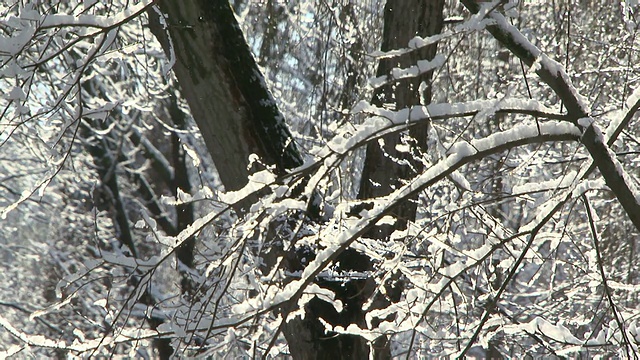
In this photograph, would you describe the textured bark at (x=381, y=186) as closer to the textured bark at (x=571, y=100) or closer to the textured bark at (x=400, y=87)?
the textured bark at (x=400, y=87)

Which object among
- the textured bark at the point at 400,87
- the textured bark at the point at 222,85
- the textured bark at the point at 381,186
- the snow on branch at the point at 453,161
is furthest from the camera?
the textured bark at the point at 400,87

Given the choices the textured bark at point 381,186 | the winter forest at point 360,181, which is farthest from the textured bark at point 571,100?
the textured bark at point 381,186

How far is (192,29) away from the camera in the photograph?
2.54 metres

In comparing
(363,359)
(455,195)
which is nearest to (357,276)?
(363,359)

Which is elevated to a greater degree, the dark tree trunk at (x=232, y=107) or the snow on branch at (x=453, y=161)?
the dark tree trunk at (x=232, y=107)

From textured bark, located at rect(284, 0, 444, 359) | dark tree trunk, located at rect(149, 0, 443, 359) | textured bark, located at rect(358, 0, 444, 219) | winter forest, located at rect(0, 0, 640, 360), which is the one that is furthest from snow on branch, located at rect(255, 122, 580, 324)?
textured bark, located at rect(358, 0, 444, 219)

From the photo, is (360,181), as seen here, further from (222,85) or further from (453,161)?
(453,161)

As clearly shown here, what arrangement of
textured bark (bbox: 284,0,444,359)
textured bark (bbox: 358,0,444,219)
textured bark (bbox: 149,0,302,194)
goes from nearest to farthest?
1. textured bark (bbox: 149,0,302,194)
2. textured bark (bbox: 284,0,444,359)
3. textured bark (bbox: 358,0,444,219)

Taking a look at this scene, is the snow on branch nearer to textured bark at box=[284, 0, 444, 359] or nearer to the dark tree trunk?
the dark tree trunk

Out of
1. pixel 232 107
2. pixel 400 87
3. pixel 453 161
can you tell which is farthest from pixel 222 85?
pixel 453 161

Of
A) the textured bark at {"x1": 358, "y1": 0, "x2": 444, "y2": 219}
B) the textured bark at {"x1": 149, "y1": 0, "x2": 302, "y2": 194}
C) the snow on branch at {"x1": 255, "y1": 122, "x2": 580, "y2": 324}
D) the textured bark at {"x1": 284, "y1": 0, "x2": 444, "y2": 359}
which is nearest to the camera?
the snow on branch at {"x1": 255, "y1": 122, "x2": 580, "y2": 324}

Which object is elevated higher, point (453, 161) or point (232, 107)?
point (232, 107)

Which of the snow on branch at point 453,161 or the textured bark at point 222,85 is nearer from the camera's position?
the snow on branch at point 453,161

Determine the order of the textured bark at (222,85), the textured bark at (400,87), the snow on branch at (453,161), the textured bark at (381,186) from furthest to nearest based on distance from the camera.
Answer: the textured bark at (400,87), the textured bark at (381,186), the textured bark at (222,85), the snow on branch at (453,161)
